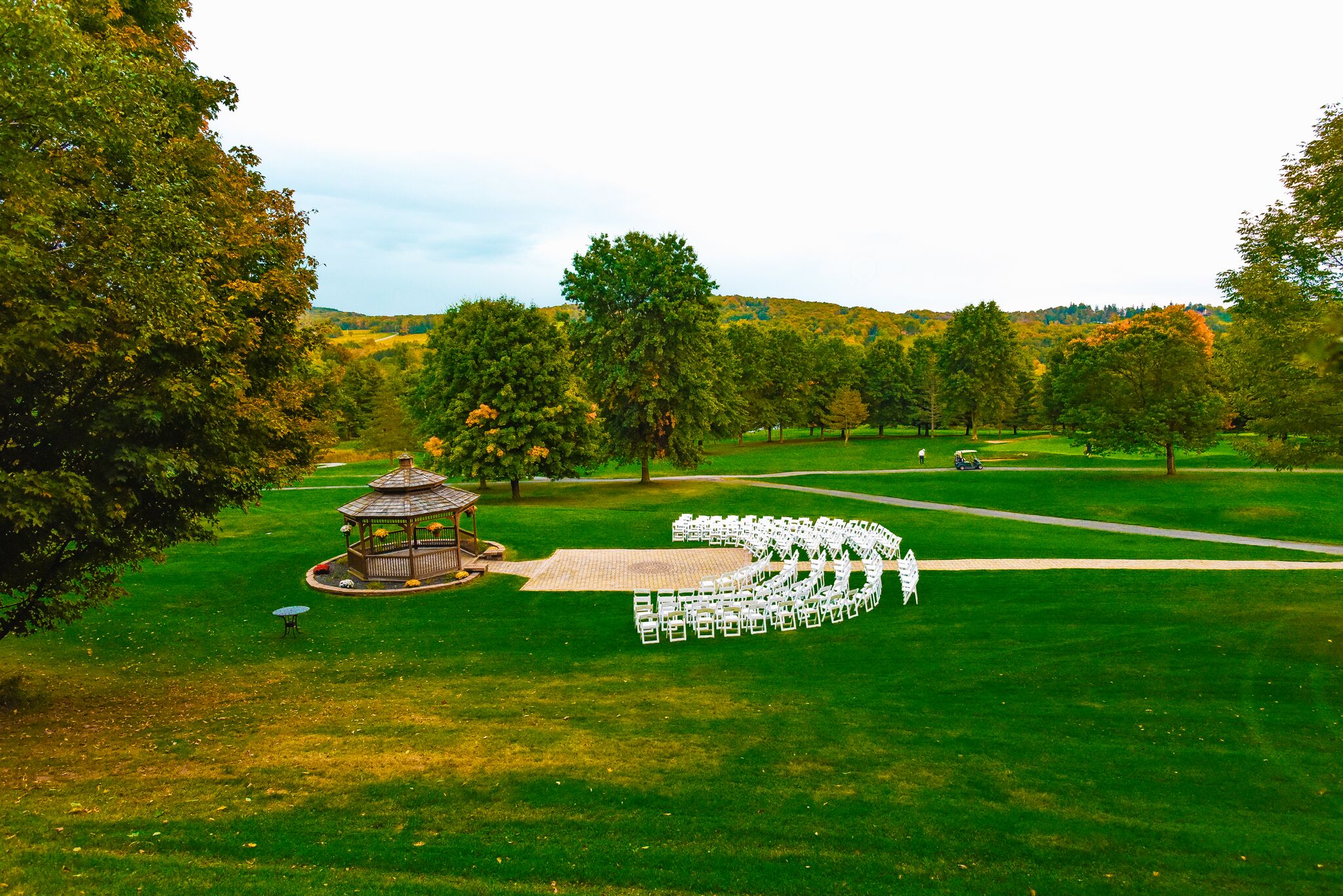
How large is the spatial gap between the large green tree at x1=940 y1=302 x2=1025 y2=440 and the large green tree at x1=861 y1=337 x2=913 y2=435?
6207 mm

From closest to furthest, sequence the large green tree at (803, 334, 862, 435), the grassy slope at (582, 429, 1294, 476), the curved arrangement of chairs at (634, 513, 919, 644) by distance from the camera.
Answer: the curved arrangement of chairs at (634, 513, 919, 644) → the grassy slope at (582, 429, 1294, 476) → the large green tree at (803, 334, 862, 435)

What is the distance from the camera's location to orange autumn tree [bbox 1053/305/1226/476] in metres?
33.8

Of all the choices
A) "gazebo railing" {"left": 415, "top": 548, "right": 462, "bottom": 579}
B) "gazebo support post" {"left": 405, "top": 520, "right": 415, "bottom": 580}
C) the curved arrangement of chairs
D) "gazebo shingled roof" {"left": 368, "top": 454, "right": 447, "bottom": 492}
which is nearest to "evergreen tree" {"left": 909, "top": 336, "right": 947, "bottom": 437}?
the curved arrangement of chairs

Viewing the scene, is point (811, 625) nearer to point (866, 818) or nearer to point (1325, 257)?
point (866, 818)

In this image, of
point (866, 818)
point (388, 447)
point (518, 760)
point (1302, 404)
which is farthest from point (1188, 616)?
point (388, 447)

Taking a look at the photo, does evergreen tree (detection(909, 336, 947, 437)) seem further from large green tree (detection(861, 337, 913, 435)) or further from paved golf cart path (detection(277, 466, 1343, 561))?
paved golf cart path (detection(277, 466, 1343, 561))

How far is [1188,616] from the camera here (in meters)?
14.2

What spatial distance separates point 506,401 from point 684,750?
27407mm

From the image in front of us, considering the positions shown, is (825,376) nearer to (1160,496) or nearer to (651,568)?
(1160,496)

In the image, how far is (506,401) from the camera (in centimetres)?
3366

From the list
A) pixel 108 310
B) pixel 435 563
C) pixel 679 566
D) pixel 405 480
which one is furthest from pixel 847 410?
pixel 108 310

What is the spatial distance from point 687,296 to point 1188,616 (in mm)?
28052

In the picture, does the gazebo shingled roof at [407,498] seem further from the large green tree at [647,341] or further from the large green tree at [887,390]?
the large green tree at [887,390]

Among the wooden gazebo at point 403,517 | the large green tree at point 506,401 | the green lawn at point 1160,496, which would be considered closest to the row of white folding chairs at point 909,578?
the wooden gazebo at point 403,517
